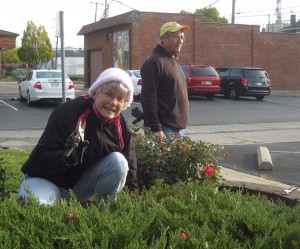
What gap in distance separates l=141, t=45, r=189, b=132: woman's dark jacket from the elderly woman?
129 cm

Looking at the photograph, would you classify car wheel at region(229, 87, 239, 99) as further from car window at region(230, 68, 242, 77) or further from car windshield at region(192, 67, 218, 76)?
car windshield at region(192, 67, 218, 76)

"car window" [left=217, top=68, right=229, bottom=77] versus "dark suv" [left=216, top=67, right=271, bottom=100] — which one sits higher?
"car window" [left=217, top=68, right=229, bottom=77]

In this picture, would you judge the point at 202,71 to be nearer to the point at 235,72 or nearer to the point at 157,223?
the point at 235,72

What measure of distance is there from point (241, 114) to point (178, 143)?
15949 millimetres

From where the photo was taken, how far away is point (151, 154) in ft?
16.5

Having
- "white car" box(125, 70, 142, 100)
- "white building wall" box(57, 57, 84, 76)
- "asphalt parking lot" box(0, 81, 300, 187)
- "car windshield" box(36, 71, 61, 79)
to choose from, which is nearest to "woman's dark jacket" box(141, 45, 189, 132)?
"asphalt parking lot" box(0, 81, 300, 187)

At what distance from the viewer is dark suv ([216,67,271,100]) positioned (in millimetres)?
28844

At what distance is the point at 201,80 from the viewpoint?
2750 cm

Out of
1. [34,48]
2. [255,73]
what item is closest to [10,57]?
[34,48]

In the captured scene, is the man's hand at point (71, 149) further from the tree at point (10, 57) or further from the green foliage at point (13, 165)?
the tree at point (10, 57)

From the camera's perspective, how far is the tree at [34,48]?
64.3m

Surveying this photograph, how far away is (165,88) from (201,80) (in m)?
22.1

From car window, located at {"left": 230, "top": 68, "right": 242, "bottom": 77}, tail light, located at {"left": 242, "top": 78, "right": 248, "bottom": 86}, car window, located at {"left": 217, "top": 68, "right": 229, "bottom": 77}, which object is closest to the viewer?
tail light, located at {"left": 242, "top": 78, "right": 248, "bottom": 86}

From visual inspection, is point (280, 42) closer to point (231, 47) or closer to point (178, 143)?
point (231, 47)
